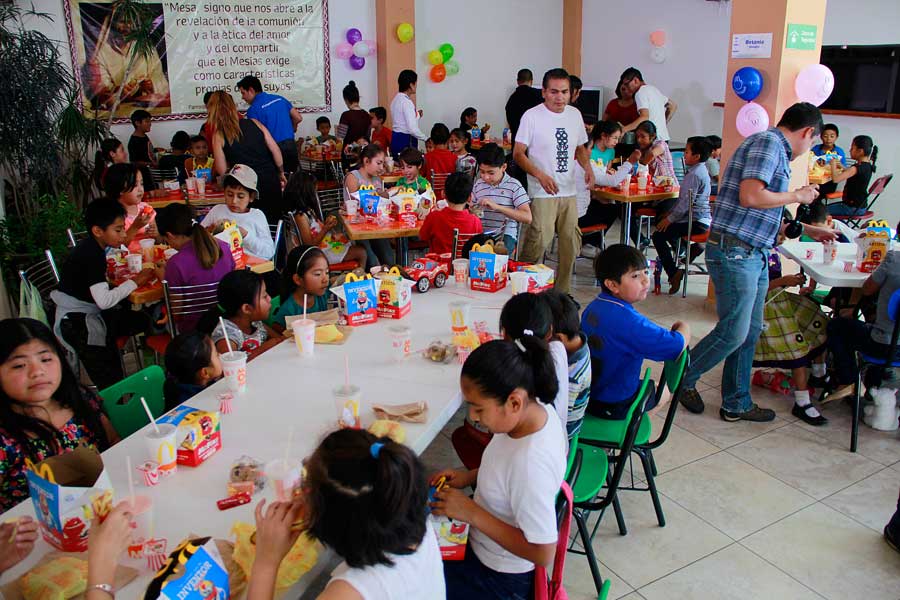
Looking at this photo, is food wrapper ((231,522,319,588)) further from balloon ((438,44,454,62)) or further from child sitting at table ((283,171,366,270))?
balloon ((438,44,454,62))

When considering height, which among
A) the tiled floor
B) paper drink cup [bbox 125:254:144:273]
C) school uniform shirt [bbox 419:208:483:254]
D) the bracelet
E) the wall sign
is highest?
the wall sign

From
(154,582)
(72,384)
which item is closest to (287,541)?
(154,582)

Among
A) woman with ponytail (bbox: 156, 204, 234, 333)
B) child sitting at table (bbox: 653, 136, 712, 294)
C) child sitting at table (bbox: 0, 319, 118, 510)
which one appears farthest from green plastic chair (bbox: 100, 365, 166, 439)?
child sitting at table (bbox: 653, 136, 712, 294)

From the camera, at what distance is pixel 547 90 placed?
17.1 feet

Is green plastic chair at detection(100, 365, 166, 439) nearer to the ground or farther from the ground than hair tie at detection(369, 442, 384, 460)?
nearer to the ground

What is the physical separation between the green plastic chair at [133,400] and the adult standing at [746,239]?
236 cm

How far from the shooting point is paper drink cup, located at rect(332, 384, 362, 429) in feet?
7.36

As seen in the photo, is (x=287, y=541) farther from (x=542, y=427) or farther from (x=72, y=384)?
(x=72, y=384)

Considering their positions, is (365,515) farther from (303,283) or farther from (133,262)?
(133,262)

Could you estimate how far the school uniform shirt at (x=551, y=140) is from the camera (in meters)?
5.27

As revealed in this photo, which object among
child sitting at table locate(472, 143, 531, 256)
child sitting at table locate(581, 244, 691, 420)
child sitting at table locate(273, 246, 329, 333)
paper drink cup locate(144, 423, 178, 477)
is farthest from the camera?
child sitting at table locate(472, 143, 531, 256)

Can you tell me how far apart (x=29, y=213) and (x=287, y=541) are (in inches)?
227

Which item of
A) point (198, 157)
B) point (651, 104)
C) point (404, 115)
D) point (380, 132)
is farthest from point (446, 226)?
point (380, 132)

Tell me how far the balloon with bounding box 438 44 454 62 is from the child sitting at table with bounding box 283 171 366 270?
582 cm
